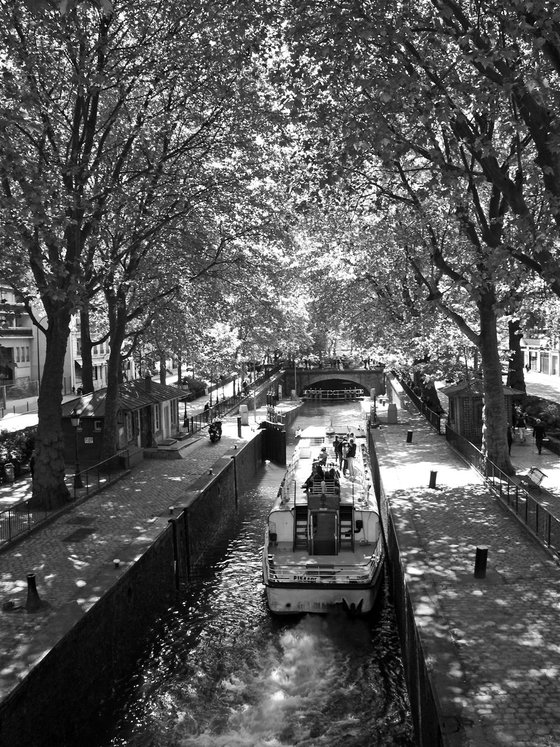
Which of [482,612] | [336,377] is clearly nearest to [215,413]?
[482,612]

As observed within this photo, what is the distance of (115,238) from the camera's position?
79.8 feet

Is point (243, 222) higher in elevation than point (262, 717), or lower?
higher

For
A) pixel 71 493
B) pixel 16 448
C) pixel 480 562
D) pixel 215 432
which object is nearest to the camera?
pixel 480 562

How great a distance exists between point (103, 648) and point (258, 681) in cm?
320

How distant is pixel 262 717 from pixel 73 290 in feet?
34.5

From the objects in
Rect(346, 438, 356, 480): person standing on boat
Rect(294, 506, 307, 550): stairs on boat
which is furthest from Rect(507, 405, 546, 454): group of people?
Rect(294, 506, 307, 550): stairs on boat

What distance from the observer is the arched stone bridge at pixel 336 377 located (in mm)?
81188

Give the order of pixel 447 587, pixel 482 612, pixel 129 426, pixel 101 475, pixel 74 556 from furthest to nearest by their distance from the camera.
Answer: pixel 129 426 < pixel 101 475 < pixel 74 556 < pixel 447 587 < pixel 482 612

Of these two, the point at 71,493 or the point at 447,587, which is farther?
the point at 71,493

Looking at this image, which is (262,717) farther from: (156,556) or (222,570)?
(222,570)

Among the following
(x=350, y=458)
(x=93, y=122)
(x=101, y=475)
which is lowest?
(x=101, y=475)

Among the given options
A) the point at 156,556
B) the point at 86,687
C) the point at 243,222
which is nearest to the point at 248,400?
the point at 243,222

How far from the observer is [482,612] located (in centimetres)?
1264

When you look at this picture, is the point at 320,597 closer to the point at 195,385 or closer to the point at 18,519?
the point at 18,519
